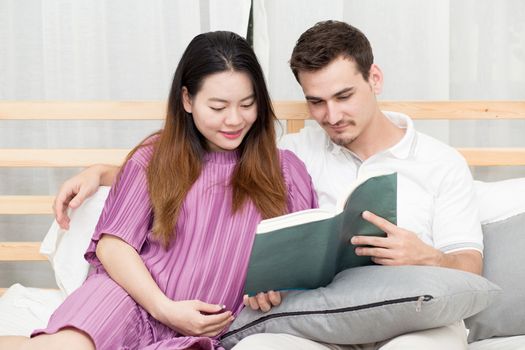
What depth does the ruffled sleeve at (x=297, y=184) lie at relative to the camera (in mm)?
1676

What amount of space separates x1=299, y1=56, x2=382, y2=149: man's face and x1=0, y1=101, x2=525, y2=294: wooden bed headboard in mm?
326

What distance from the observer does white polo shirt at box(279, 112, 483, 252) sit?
169 cm

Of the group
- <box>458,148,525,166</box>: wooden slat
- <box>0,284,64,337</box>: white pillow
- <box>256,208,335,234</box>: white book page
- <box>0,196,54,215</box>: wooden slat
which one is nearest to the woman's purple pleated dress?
<box>0,284,64,337</box>: white pillow

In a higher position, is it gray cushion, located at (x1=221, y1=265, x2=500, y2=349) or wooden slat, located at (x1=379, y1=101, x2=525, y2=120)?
wooden slat, located at (x1=379, y1=101, x2=525, y2=120)

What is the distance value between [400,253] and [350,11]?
953mm

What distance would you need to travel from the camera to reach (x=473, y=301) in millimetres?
1374


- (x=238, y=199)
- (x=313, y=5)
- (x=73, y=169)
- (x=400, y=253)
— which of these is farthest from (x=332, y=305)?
(x=73, y=169)

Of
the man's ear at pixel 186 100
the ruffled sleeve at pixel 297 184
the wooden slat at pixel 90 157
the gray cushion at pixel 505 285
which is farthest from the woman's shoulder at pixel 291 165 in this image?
the gray cushion at pixel 505 285

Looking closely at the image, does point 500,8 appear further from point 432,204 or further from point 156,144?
point 156,144

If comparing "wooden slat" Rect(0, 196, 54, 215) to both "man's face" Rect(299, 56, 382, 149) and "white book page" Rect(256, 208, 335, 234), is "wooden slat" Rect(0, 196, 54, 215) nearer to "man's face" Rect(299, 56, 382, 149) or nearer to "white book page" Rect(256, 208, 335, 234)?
"man's face" Rect(299, 56, 382, 149)

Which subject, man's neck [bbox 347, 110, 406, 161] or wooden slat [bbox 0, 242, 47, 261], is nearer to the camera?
man's neck [bbox 347, 110, 406, 161]

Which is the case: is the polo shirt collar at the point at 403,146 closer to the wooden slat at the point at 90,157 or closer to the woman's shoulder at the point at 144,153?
the wooden slat at the point at 90,157

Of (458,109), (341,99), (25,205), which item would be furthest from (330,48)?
(25,205)

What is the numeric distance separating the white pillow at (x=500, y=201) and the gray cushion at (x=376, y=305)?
402mm
